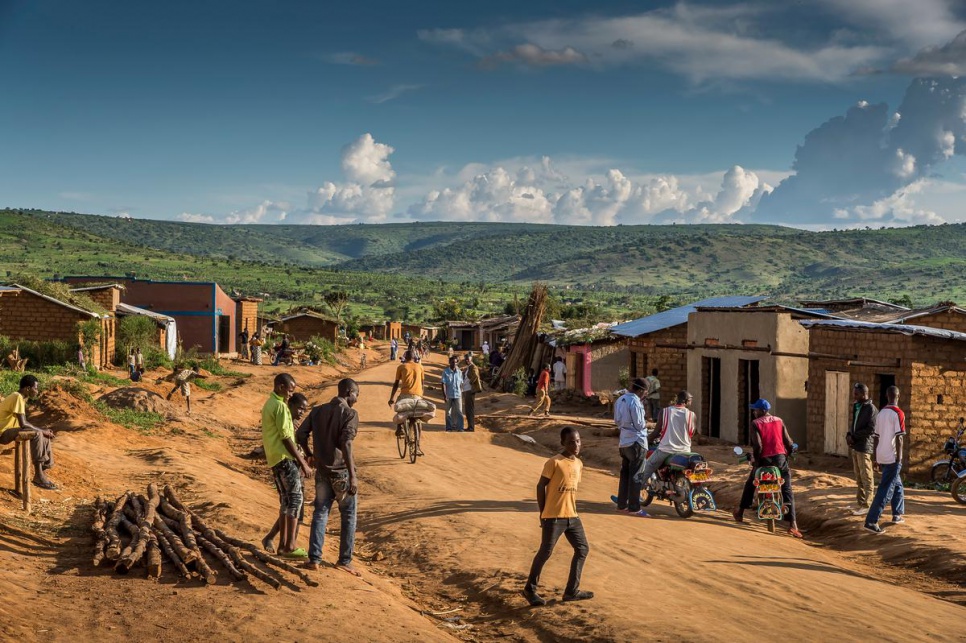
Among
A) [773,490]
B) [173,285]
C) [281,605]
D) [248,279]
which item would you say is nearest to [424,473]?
[773,490]

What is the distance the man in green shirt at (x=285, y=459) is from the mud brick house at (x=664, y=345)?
16797 mm

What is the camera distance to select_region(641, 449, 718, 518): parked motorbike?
13.5 meters

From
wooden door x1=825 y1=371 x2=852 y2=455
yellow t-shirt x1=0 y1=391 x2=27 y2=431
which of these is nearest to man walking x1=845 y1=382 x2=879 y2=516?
wooden door x1=825 y1=371 x2=852 y2=455

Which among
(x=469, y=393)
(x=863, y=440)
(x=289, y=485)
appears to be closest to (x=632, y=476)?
A: (x=863, y=440)

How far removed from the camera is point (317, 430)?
9805 millimetres

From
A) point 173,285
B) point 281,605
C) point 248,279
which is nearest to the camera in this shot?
point 281,605

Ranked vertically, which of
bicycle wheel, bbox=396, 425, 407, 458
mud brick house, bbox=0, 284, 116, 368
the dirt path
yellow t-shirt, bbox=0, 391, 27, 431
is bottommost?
the dirt path

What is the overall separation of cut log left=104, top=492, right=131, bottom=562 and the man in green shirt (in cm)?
159

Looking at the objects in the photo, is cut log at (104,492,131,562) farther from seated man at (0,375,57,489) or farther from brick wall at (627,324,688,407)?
brick wall at (627,324,688,407)

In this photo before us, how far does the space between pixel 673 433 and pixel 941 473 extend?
6.52m

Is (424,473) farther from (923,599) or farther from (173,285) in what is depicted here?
(173,285)

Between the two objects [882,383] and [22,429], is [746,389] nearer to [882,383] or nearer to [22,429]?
[882,383]

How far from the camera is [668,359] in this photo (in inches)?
1049

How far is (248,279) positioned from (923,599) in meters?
140
